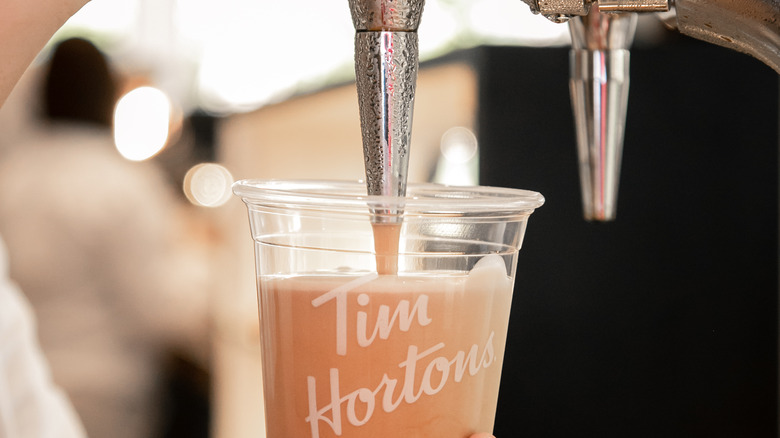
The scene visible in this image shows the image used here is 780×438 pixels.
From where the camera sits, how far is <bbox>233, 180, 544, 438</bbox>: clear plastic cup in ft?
0.96

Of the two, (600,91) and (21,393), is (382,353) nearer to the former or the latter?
(600,91)

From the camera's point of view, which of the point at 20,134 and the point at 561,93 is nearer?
the point at 561,93

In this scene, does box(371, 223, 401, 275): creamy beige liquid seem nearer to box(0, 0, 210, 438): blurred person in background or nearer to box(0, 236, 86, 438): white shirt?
box(0, 236, 86, 438): white shirt

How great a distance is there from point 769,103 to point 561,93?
33 cm

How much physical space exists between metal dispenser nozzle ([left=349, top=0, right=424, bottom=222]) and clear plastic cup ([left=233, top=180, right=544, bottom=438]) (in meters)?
0.02

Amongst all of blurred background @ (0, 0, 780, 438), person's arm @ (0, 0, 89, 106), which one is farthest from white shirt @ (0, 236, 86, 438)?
blurred background @ (0, 0, 780, 438)

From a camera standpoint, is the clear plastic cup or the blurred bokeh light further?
the blurred bokeh light

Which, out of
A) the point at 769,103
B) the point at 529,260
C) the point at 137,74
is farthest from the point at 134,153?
the point at 769,103

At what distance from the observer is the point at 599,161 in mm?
319

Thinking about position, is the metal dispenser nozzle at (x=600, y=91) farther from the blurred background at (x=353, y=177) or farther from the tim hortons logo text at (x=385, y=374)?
the blurred background at (x=353, y=177)

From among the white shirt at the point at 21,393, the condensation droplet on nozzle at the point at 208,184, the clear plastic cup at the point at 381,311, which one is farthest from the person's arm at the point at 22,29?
the condensation droplet on nozzle at the point at 208,184

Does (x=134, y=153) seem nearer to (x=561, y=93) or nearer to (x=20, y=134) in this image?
(x=20, y=134)

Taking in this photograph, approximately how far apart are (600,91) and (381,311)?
115 millimetres

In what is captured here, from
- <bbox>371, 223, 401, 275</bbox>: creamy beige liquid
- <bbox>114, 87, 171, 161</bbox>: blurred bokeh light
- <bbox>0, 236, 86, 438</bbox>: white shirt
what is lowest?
<bbox>0, 236, 86, 438</bbox>: white shirt
